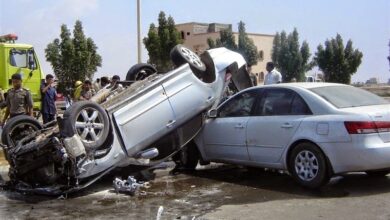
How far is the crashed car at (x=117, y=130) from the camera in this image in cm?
704

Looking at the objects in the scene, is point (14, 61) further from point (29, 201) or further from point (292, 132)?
point (292, 132)

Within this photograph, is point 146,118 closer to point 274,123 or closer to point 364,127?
point 274,123

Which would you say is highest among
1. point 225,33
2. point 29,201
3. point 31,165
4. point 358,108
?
point 225,33

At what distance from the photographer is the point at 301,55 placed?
49.8 metres

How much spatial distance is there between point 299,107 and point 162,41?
106 ft

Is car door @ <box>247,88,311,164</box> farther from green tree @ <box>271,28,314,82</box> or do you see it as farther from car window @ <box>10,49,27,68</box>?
green tree @ <box>271,28,314,82</box>

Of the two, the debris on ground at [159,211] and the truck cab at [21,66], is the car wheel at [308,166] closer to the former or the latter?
the debris on ground at [159,211]

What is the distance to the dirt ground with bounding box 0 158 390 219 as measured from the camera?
606 centimetres

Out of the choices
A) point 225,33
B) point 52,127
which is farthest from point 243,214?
point 225,33

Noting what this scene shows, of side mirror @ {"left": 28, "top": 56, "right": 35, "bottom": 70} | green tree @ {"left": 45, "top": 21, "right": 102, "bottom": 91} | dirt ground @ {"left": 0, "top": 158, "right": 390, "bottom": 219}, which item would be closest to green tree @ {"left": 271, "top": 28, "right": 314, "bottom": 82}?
green tree @ {"left": 45, "top": 21, "right": 102, "bottom": 91}

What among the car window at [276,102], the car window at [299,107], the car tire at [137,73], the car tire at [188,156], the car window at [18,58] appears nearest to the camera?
the car window at [299,107]

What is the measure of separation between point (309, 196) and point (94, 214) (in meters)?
2.64

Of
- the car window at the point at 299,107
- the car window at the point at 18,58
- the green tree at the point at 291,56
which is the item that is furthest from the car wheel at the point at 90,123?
the green tree at the point at 291,56

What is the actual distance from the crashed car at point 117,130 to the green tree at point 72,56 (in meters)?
27.6
